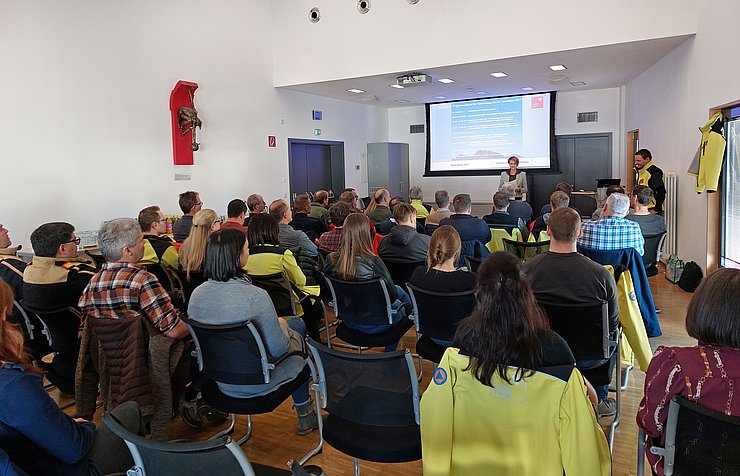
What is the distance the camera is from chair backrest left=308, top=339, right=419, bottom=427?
206 cm

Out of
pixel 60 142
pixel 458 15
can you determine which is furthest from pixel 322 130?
pixel 60 142

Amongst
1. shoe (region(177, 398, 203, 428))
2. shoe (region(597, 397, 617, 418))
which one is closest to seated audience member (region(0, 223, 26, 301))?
shoe (region(177, 398, 203, 428))

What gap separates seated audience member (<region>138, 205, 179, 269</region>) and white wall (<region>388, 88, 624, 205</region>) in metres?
9.09

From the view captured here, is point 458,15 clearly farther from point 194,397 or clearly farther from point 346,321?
point 194,397

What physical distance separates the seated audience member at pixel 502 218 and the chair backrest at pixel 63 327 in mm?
4171

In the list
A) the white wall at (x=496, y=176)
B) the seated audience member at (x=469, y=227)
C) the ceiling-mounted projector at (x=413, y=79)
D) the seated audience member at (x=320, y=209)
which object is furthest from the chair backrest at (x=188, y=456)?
the white wall at (x=496, y=176)

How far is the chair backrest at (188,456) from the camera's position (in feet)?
4.82

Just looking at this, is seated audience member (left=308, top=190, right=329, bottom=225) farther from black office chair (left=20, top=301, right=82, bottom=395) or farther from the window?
the window

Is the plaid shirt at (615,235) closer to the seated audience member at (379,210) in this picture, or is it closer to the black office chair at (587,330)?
the black office chair at (587,330)

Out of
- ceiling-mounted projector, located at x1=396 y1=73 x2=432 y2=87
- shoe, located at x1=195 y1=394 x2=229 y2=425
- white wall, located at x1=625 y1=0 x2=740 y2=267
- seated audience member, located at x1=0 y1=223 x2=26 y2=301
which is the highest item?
ceiling-mounted projector, located at x1=396 y1=73 x2=432 y2=87

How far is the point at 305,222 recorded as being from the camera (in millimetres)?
6203

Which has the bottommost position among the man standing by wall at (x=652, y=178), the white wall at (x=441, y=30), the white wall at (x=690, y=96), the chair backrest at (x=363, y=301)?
the chair backrest at (x=363, y=301)

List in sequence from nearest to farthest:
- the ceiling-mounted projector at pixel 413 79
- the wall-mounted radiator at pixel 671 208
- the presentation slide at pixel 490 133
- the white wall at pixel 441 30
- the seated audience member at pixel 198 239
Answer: the seated audience member at pixel 198 239 < the white wall at pixel 441 30 < the wall-mounted radiator at pixel 671 208 < the ceiling-mounted projector at pixel 413 79 < the presentation slide at pixel 490 133

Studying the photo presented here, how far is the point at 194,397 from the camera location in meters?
3.47
